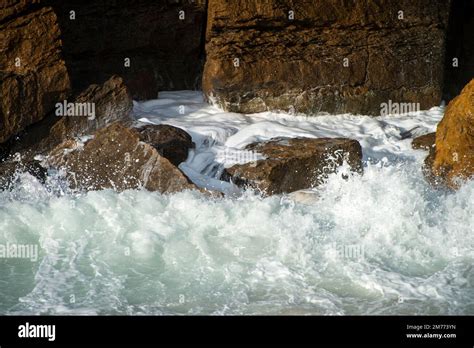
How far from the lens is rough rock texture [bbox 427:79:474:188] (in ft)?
28.4

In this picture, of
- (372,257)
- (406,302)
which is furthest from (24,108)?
(406,302)

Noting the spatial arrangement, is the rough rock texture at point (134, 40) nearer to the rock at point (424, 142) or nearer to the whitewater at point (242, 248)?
the whitewater at point (242, 248)

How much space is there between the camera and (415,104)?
1068cm

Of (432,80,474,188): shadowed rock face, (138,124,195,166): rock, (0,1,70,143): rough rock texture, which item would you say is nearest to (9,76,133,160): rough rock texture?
(0,1,70,143): rough rock texture

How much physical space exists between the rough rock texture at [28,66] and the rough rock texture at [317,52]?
184 cm

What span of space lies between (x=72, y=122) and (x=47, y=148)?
1.22 ft

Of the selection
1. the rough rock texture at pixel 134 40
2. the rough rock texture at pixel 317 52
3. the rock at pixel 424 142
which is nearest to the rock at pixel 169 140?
the rough rock texture at pixel 317 52

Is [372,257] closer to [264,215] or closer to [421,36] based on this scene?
[264,215]

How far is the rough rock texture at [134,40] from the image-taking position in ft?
34.1

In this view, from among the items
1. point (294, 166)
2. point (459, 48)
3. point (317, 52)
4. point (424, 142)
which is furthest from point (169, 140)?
point (459, 48)

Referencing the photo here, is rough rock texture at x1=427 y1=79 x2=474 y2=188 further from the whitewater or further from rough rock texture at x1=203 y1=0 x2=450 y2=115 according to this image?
rough rock texture at x1=203 y1=0 x2=450 y2=115

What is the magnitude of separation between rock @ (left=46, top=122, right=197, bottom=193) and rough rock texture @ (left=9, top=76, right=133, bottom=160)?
1.74ft

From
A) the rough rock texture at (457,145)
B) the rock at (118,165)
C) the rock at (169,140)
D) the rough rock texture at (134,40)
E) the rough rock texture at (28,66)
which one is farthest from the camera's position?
the rough rock texture at (134,40)

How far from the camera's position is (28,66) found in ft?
30.1
